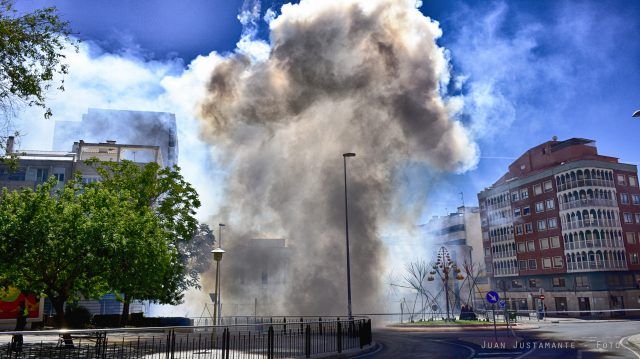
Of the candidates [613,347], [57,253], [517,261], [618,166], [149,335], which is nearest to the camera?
[149,335]

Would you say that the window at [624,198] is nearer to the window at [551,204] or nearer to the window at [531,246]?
the window at [551,204]

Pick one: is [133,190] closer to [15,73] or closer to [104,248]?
[104,248]

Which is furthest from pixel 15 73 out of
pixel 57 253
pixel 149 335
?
pixel 149 335

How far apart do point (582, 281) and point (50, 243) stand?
189ft

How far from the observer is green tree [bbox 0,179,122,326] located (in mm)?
17094

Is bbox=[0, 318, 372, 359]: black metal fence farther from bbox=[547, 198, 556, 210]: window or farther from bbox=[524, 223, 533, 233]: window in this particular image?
bbox=[524, 223, 533, 233]: window

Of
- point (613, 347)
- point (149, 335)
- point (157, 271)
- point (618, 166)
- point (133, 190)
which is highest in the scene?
point (618, 166)

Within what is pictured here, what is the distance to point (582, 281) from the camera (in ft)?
182

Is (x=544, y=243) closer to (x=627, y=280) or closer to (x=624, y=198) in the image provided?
(x=627, y=280)

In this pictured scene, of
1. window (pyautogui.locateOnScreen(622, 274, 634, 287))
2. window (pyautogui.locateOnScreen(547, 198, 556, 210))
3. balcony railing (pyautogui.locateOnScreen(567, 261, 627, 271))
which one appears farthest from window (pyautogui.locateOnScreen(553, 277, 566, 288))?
window (pyautogui.locateOnScreen(547, 198, 556, 210))

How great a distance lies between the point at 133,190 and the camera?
28.6 m

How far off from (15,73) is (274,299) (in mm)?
52805

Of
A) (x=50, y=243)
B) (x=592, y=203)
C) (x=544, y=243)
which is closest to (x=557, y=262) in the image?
(x=544, y=243)

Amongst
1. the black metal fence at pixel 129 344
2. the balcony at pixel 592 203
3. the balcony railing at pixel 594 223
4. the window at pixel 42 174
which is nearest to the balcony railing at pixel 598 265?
the balcony railing at pixel 594 223
